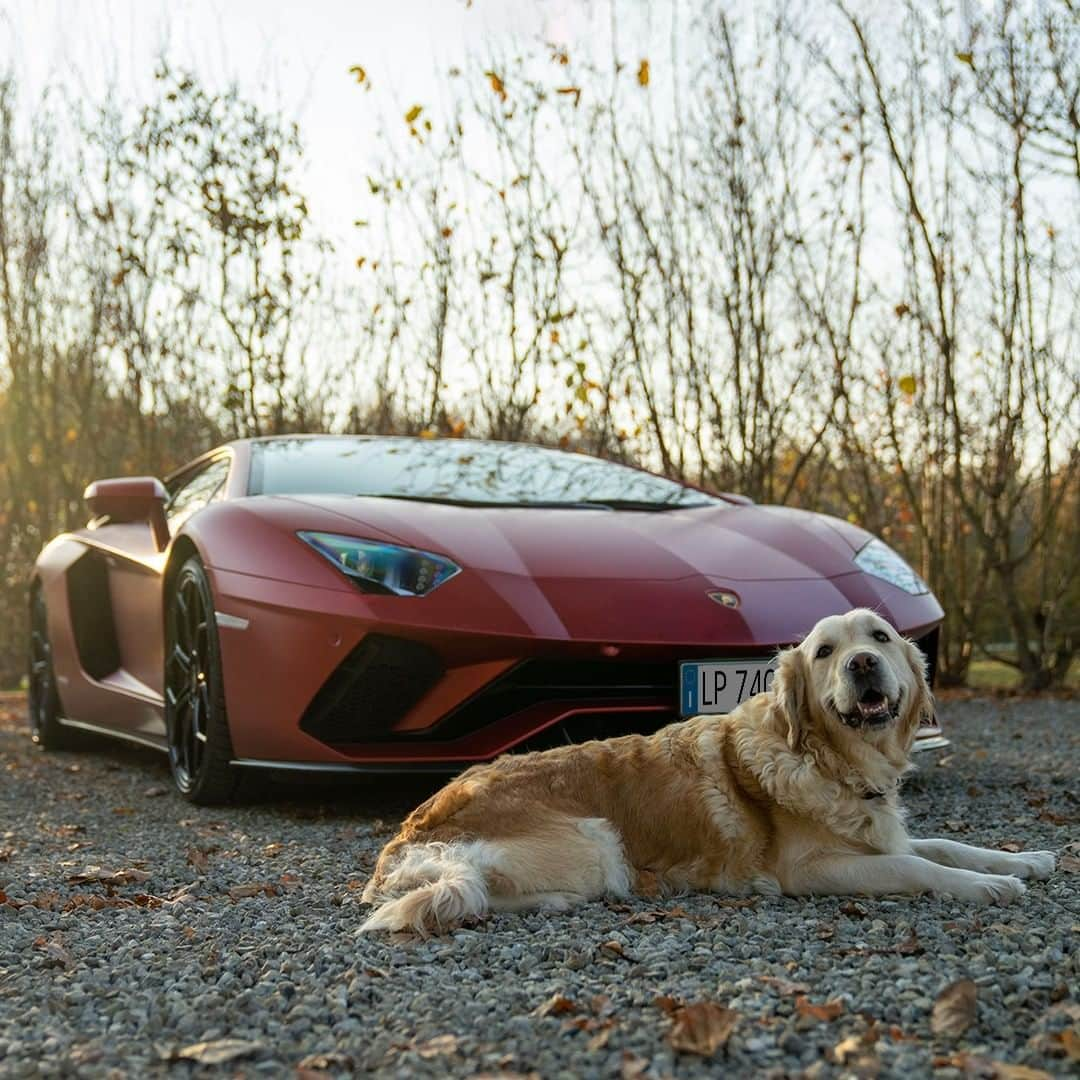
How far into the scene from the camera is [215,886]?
11.8ft

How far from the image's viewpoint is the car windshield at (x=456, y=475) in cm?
518

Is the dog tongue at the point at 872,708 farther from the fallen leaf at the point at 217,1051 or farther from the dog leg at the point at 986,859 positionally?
the fallen leaf at the point at 217,1051

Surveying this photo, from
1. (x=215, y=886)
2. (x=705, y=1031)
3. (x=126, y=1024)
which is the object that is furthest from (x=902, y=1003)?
(x=215, y=886)

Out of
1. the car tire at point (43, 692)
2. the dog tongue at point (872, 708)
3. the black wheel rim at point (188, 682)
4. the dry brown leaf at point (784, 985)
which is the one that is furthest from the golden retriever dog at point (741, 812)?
the car tire at point (43, 692)

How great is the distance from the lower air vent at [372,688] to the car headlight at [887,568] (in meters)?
1.69

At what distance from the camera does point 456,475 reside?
544 centimetres

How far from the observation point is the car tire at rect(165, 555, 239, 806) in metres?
4.61

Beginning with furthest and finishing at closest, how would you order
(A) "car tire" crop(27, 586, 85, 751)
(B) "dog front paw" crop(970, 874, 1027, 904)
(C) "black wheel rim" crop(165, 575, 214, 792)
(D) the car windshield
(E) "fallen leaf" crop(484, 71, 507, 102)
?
(E) "fallen leaf" crop(484, 71, 507, 102) → (A) "car tire" crop(27, 586, 85, 751) → (D) the car windshield → (C) "black wheel rim" crop(165, 575, 214, 792) → (B) "dog front paw" crop(970, 874, 1027, 904)

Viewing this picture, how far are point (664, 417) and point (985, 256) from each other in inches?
97.2

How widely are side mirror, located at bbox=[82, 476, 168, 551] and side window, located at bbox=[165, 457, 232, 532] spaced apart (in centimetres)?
6

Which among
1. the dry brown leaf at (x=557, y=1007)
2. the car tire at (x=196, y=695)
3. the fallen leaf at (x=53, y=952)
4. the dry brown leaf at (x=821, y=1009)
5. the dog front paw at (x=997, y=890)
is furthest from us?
the car tire at (x=196, y=695)

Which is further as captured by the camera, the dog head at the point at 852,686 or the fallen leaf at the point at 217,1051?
the dog head at the point at 852,686

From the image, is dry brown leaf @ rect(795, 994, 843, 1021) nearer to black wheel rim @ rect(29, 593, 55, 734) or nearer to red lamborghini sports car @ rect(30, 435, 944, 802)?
red lamborghini sports car @ rect(30, 435, 944, 802)

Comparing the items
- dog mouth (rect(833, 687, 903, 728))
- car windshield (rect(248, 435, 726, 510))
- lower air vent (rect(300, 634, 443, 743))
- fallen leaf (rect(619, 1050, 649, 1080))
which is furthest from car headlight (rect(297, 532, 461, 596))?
fallen leaf (rect(619, 1050, 649, 1080))
